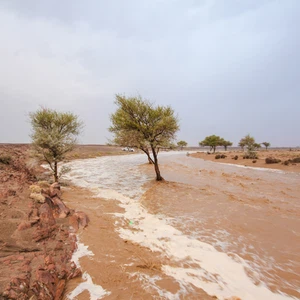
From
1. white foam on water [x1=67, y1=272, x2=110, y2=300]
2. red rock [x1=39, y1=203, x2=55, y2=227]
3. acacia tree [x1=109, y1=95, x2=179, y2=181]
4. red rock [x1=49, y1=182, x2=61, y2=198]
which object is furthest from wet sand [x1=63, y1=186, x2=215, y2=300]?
acacia tree [x1=109, y1=95, x2=179, y2=181]

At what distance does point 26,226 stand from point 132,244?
3.00m

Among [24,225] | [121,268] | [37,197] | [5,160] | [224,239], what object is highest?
[5,160]

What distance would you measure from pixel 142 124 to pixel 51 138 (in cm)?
744

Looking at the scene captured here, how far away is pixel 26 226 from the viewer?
4.45m

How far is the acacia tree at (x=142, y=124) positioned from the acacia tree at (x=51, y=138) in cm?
437

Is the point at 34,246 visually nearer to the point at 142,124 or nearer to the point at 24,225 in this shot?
the point at 24,225

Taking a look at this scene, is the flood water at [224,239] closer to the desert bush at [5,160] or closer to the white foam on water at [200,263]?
the white foam on water at [200,263]

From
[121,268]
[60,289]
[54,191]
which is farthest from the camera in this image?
[54,191]

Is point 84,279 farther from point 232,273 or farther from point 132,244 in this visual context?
point 232,273

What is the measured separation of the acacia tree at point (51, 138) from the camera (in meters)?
12.8

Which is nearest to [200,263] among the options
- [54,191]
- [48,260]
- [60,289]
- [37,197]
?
[60,289]

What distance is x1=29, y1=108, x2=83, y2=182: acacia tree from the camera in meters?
12.8

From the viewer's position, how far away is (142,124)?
578 inches

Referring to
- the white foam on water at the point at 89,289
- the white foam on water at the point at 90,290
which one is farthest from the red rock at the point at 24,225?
the white foam on water at the point at 90,290
